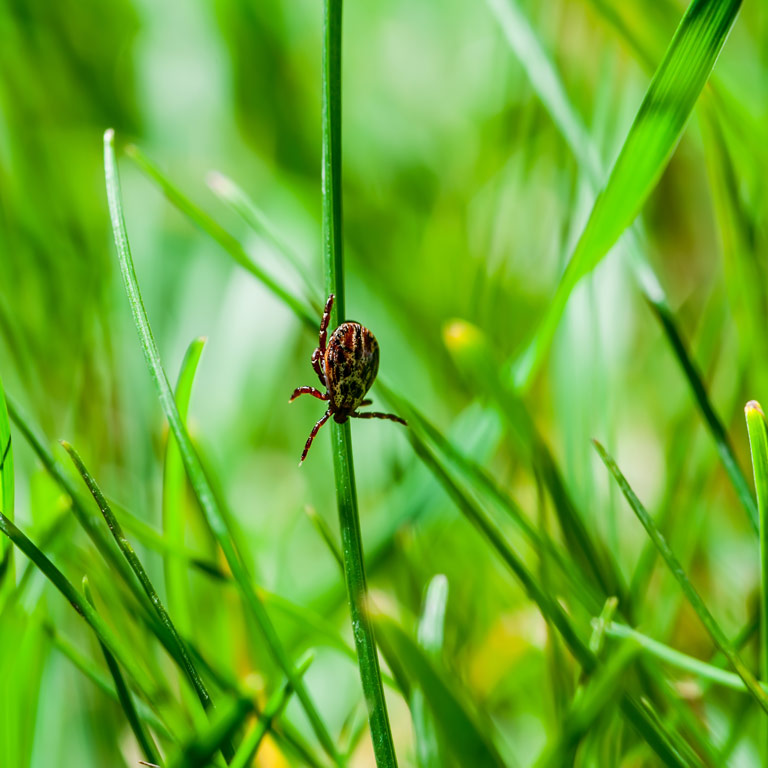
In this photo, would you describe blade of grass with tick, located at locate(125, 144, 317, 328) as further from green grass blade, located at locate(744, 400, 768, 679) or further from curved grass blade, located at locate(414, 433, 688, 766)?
green grass blade, located at locate(744, 400, 768, 679)

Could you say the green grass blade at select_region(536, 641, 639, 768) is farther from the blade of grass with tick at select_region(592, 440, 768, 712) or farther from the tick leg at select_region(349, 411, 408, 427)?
the tick leg at select_region(349, 411, 408, 427)

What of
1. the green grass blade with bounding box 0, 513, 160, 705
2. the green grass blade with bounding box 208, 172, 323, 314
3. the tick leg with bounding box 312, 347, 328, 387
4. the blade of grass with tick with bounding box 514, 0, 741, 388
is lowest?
the green grass blade with bounding box 0, 513, 160, 705

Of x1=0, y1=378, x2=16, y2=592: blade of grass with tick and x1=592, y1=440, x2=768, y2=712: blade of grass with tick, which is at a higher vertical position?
x1=0, y1=378, x2=16, y2=592: blade of grass with tick

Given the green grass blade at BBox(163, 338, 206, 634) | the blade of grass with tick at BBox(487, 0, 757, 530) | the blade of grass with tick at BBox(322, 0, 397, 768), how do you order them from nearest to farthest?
the blade of grass with tick at BBox(322, 0, 397, 768)
the green grass blade at BBox(163, 338, 206, 634)
the blade of grass with tick at BBox(487, 0, 757, 530)

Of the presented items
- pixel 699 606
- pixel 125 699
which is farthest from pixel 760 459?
pixel 125 699

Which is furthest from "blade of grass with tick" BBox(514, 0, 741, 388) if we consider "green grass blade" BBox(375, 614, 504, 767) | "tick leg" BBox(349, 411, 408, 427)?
"green grass blade" BBox(375, 614, 504, 767)

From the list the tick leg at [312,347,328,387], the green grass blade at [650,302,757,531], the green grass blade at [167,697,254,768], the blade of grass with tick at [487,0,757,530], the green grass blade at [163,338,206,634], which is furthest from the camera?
the tick leg at [312,347,328,387]

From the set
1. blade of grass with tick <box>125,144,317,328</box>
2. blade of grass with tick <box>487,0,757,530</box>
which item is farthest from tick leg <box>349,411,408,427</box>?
blade of grass with tick <box>487,0,757,530</box>

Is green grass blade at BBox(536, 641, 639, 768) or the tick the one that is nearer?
green grass blade at BBox(536, 641, 639, 768)

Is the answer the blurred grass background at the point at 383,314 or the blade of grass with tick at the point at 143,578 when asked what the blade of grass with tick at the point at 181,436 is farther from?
the blurred grass background at the point at 383,314
